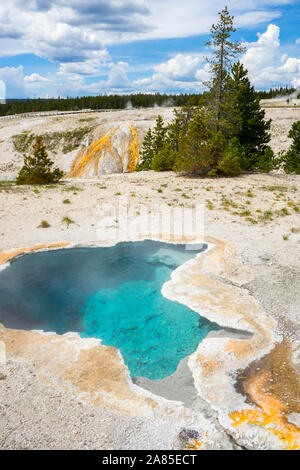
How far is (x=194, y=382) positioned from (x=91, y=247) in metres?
7.73

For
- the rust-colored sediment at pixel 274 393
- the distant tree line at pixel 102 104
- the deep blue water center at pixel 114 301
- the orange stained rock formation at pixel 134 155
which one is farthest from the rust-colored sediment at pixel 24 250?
the distant tree line at pixel 102 104

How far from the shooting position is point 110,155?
136ft

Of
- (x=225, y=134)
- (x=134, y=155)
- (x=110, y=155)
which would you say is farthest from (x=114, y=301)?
(x=110, y=155)

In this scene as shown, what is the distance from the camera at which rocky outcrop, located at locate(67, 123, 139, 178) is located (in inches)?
1588

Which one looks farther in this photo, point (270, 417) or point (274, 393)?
point (274, 393)

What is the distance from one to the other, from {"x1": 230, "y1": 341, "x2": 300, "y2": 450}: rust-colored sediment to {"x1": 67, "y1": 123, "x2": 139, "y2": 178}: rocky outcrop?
34.5m

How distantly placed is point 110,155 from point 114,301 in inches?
1351

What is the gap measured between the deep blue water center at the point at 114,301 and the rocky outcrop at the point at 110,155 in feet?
93.0

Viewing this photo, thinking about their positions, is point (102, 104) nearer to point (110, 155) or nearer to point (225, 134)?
point (110, 155)

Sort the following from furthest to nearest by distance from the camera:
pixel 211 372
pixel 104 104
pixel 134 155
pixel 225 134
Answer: pixel 104 104
pixel 134 155
pixel 225 134
pixel 211 372

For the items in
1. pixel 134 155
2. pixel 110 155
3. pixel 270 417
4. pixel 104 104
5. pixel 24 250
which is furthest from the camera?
pixel 104 104

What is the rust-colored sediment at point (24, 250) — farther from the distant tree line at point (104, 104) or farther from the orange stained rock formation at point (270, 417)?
the distant tree line at point (104, 104)

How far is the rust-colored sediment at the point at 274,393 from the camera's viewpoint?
5188 millimetres
